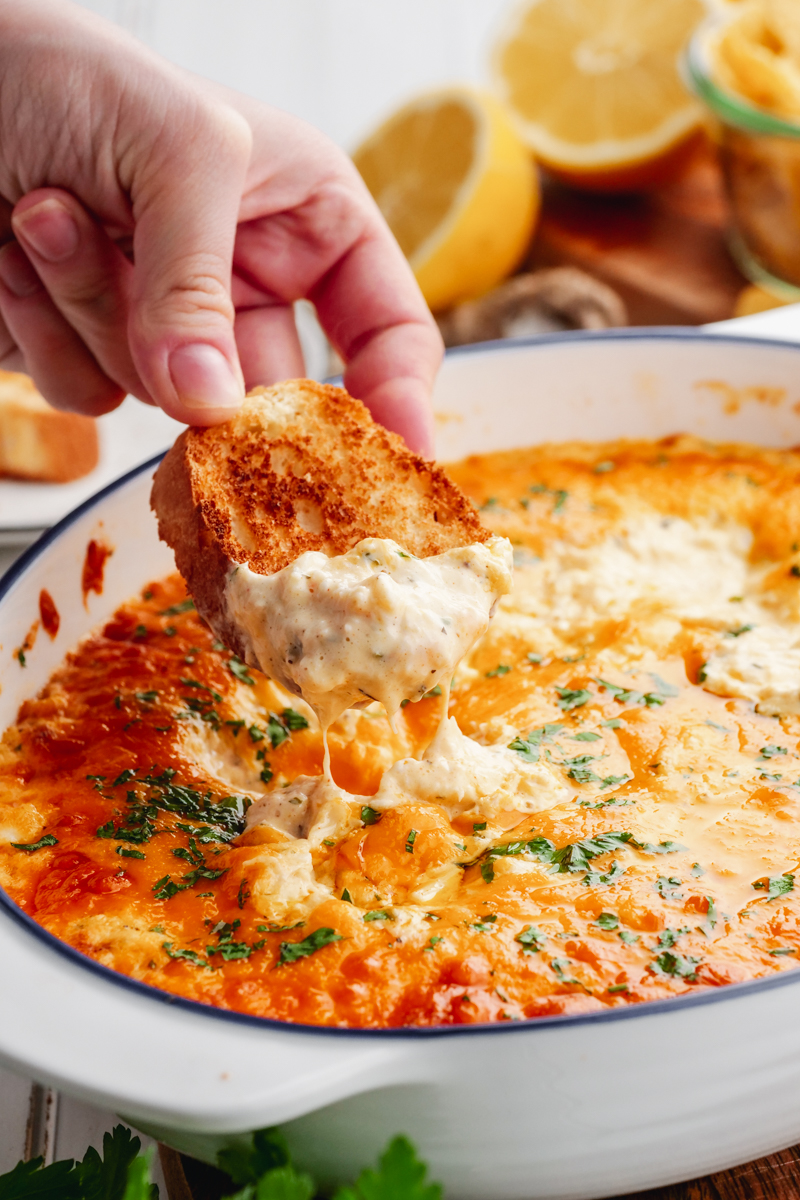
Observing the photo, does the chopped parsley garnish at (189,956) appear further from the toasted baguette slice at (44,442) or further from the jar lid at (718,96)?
the jar lid at (718,96)

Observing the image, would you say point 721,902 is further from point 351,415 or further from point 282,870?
point 351,415

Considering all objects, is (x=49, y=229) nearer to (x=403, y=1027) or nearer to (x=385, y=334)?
(x=385, y=334)

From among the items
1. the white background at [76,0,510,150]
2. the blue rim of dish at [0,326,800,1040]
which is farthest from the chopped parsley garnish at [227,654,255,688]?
the white background at [76,0,510,150]

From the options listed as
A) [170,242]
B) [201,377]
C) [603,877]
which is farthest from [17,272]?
[603,877]

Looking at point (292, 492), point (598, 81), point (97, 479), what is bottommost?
point (97, 479)

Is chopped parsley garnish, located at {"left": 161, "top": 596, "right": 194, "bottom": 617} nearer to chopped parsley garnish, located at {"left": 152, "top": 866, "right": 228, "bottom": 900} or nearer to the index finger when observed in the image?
the index finger

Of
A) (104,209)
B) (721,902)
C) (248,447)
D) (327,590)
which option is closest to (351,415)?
(248,447)

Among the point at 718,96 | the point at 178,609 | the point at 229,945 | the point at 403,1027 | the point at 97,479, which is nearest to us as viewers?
the point at 403,1027

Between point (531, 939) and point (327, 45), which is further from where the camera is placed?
point (327, 45)
